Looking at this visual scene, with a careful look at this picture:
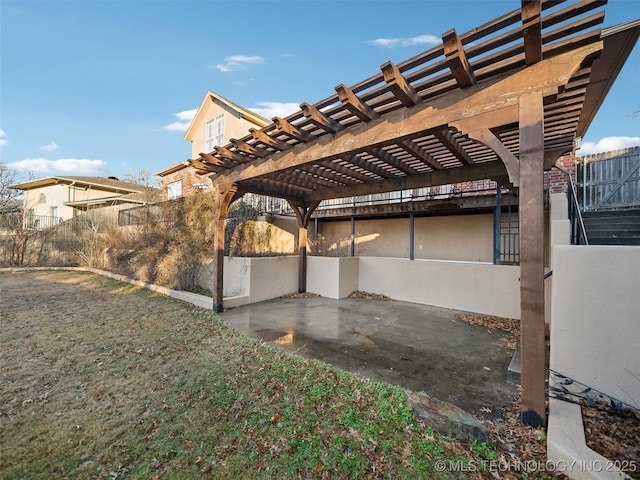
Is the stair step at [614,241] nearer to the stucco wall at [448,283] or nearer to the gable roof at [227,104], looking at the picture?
the stucco wall at [448,283]

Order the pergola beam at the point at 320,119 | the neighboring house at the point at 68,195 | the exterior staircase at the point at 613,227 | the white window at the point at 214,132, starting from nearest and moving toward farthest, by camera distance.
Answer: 1. the pergola beam at the point at 320,119
2. the exterior staircase at the point at 613,227
3. the white window at the point at 214,132
4. the neighboring house at the point at 68,195

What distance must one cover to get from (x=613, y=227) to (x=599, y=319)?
13.8ft

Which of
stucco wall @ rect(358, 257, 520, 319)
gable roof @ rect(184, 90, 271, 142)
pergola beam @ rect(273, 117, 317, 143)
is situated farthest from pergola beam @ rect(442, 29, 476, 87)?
gable roof @ rect(184, 90, 271, 142)

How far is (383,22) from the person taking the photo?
5938 mm

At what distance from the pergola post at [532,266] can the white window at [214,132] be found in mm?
12474

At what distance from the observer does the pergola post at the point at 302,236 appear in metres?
7.51

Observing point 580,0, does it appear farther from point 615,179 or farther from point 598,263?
point 615,179

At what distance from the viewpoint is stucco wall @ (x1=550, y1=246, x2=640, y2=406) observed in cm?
212

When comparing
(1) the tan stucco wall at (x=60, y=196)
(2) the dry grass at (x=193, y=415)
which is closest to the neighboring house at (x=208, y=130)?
(2) the dry grass at (x=193, y=415)

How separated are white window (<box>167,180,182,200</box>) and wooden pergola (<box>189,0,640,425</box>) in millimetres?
10680

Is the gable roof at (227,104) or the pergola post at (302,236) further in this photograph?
the gable roof at (227,104)

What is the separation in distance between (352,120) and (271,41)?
594cm

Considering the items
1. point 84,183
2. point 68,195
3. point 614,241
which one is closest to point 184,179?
point 84,183

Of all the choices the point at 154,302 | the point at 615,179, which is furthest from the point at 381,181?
the point at 154,302
